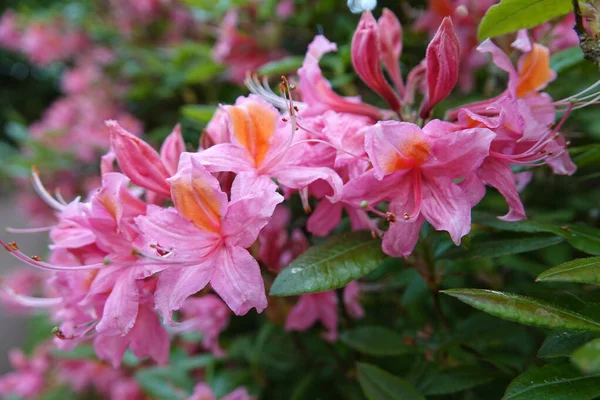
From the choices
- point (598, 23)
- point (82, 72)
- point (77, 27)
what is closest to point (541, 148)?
point (598, 23)

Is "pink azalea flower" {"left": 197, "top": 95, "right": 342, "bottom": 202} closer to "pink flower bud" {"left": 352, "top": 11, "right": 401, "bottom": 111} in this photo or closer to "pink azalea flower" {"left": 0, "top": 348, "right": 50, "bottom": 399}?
"pink flower bud" {"left": 352, "top": 11, "right": 401, "bottom": 111}

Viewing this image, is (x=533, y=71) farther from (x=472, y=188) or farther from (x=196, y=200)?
(x=196, y=200)

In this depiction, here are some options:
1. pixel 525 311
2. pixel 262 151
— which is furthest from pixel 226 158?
pixel 525 311

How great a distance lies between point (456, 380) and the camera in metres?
0.75

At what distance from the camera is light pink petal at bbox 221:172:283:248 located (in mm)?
570

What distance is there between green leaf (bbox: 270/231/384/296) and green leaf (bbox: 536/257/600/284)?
0.21 meters

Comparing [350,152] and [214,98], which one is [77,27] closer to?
[214,98]

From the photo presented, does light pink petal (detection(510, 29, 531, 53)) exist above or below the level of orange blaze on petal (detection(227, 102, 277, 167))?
above

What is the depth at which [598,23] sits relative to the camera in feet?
1.91

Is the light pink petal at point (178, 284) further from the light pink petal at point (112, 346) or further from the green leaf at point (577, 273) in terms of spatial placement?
the green leaf at point (577, 273)

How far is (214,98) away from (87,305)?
46.9 inches

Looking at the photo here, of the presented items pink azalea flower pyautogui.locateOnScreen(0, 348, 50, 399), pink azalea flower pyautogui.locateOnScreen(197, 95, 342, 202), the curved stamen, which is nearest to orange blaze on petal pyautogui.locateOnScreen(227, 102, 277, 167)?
pink azalea flower pyautogui.locateOnScreen(197, 95, 342, 202)

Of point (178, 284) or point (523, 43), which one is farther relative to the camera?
point (523, 43)

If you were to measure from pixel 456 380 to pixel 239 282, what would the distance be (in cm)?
39
